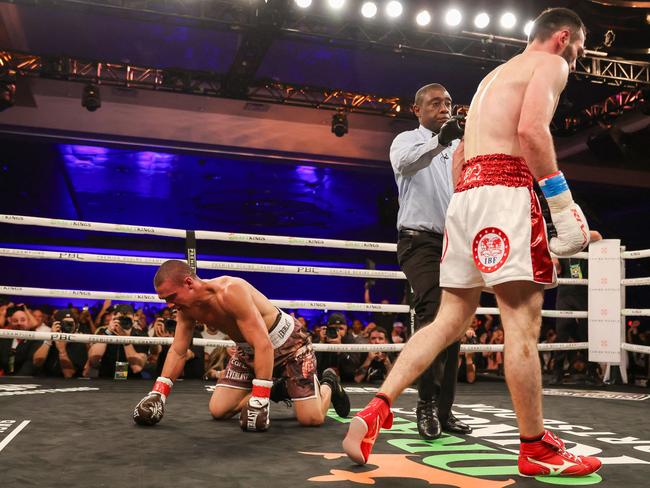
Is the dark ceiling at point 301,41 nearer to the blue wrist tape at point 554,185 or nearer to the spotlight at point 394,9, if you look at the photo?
the spotlight at point 394,9

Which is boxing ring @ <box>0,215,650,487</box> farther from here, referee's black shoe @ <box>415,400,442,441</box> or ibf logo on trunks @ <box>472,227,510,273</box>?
ibf logo on trunks @ <box>472,227,510,273</box>

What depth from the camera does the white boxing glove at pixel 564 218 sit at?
166 cm

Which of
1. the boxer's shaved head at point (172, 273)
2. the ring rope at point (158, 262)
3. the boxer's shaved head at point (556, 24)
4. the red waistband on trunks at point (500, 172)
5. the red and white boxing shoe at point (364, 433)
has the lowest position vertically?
the red and white boxing shoe at point (364, 433)

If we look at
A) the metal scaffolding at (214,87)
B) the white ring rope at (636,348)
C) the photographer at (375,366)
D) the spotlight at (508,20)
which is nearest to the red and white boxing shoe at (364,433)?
the photographer at (375,366)

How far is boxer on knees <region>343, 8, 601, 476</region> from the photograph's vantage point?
167 centimetres

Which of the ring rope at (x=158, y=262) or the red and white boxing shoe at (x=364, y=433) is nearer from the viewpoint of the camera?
the red and white boxing shoe at (x=364, y=433)

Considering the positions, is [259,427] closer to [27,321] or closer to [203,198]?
[27,321]

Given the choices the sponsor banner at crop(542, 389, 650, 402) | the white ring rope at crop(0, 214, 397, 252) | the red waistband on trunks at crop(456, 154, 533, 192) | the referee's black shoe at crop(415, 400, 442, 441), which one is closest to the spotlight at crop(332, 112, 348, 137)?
the white ring rope at crop(0, 214, 397, 252)

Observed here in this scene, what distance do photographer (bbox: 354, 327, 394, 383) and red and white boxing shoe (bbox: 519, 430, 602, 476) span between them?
2.54m

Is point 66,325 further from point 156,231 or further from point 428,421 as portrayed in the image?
point 428,421

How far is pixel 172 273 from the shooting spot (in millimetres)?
2318

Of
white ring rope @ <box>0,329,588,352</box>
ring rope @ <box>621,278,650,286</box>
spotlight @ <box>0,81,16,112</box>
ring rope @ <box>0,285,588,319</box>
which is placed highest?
spotlight @ <box>0,81,16,112</box>

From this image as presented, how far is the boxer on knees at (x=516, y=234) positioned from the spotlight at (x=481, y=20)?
5627 mm

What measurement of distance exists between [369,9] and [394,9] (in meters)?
0.27
